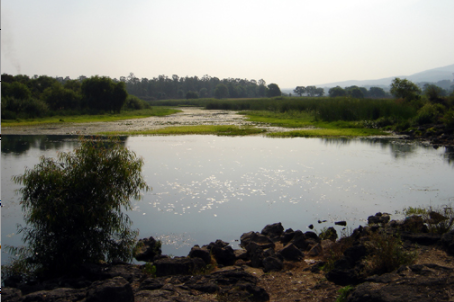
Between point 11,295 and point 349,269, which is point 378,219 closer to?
point 349,269

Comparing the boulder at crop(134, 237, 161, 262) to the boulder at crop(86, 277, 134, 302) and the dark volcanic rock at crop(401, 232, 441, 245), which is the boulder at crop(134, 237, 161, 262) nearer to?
the boulder at crop(86, 277, 134, 302)

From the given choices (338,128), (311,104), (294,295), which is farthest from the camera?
(311,104)

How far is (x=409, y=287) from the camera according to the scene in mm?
5098

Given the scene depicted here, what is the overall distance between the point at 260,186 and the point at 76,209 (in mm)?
8070

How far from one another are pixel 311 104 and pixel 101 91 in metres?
33.8

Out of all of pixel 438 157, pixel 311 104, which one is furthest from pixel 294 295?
pixel 311 104

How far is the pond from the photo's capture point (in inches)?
403

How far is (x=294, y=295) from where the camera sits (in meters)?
6.01

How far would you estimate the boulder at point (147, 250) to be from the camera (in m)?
8.13

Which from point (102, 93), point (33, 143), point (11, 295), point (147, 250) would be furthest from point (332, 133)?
point (102, 93)

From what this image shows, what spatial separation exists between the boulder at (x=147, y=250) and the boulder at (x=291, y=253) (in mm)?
2792

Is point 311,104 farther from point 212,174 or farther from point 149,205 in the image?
point 149,205

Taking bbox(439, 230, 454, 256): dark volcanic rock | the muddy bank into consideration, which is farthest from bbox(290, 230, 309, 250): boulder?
the muddy bank

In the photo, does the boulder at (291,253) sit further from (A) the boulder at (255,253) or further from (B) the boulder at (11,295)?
(B) the boulder at (11,295)
